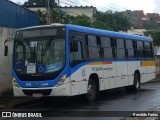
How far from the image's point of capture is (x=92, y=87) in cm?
1542

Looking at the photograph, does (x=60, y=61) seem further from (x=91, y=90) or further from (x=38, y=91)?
(x=91, y=90)

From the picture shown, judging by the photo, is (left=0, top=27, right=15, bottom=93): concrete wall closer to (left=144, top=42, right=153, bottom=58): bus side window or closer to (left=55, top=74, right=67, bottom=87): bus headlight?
(left=55, top=74, right=67, bottom=87): bus headlight

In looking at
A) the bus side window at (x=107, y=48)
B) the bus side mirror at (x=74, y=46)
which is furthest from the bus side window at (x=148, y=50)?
the bus side mirror at (x=74, y=46)

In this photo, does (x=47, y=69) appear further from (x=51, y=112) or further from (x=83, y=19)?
(x=83, y=19)

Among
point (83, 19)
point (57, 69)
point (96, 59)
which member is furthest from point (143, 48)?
point (83, 19)

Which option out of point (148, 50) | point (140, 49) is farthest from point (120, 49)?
point (148, 50)

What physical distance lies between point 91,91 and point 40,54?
286 cm

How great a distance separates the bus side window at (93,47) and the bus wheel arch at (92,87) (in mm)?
759

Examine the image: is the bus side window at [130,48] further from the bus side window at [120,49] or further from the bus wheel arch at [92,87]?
the bus wheel arch at [92,87]

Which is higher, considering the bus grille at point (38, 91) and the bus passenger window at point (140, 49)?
the bus passenger window at point (140, 49)

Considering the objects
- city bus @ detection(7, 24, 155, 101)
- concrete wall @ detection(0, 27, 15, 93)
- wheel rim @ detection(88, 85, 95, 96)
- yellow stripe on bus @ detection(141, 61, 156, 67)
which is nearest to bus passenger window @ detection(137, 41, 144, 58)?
yellow stripe on bus @ detection(141, 61, 156, 67)

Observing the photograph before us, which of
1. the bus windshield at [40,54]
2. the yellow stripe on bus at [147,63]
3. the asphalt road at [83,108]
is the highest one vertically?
the bus windshield at [40,54]

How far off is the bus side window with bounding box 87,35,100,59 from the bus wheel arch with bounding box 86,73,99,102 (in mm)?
759

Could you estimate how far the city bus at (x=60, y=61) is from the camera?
527 inches
